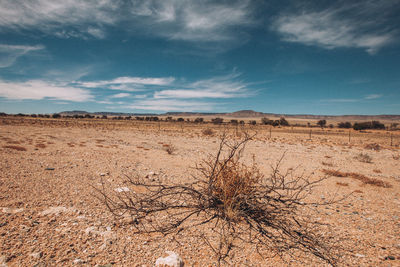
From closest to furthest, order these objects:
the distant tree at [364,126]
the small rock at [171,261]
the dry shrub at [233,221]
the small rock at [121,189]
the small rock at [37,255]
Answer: the small rock at [37,255] < the small rock at [171,261] < the dry shrub at [233,221] < the small rock at [121,189] < the distant tree at [364,126]

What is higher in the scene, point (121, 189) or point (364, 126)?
point (364, 126)

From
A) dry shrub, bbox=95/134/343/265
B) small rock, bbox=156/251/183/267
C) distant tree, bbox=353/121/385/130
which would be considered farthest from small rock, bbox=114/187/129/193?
distant tree, bbox=353/121/385/130

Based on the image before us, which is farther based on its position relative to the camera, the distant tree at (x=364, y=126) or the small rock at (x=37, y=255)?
the distant tree at (x=364, y=126)

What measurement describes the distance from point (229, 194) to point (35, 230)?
2693mm

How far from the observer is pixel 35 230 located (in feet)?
8.32

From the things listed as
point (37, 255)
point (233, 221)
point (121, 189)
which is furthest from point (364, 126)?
point (37, 255)

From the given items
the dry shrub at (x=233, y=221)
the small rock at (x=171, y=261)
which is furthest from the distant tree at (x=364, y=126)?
the small rock at (x=171, y=261)

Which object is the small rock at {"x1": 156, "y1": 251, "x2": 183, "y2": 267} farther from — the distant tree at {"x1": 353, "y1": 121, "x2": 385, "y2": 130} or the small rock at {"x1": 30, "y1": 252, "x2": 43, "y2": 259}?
the distant tree at {"x1": 353, "y1": 121, "x2": 385, "y2": 130}

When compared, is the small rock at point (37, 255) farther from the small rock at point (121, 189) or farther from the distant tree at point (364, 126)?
the distant tree at point (364, 126)

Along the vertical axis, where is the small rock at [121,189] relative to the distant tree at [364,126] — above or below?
below

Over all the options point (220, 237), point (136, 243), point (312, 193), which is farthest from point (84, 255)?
point (312, 193)

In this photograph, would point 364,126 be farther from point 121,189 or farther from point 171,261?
point 171,261

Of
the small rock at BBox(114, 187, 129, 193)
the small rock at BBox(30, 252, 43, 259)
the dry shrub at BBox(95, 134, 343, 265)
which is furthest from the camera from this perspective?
the small rock at BBox(114, 187, 129, 193)

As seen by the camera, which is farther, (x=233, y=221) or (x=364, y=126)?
(x=364, y=126)
